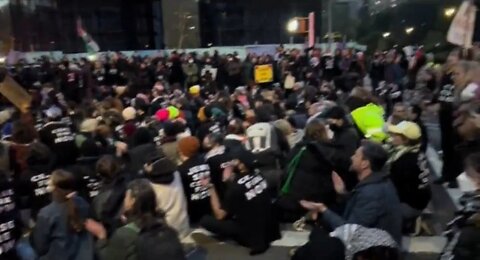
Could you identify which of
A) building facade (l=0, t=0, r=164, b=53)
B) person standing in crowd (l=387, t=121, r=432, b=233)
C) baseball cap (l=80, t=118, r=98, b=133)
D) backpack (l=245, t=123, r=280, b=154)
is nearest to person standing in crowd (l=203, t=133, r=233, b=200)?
backpack (l=245, t=123, r=280, b=154)

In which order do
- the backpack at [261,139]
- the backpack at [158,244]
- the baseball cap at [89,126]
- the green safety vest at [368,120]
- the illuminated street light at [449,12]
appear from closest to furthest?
the backpack at [158,244]
the green safety vest at [368,120]
the backpack at [261,139]
the baseball cap at [89,126]
the illuminated street light at [449,12]

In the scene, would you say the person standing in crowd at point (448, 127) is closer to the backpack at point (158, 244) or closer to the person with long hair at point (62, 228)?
the backpack at point (158, 244)

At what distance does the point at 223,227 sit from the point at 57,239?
2.29 meters

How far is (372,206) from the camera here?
6.25 meters

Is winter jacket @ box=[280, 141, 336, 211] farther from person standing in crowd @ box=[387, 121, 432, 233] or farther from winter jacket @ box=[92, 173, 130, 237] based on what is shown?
winter jacket @ box=[92, 173, 130, 237]

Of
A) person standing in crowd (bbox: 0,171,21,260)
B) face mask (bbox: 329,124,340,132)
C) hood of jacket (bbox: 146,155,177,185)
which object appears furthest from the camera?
face mask (bbox: 329,124,340,132)

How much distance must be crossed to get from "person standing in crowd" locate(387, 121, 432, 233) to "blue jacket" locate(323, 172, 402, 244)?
121 cm

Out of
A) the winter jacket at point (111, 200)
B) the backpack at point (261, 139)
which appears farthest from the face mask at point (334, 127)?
the winter jacket at point (111, 200)

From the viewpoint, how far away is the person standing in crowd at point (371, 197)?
6.26m

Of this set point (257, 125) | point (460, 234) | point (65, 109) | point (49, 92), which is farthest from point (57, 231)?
point (49, 92)

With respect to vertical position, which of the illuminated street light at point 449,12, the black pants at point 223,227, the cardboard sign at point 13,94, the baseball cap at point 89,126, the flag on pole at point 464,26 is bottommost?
the black pants at point 223,227

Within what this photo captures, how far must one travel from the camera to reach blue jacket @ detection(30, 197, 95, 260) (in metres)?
5.87

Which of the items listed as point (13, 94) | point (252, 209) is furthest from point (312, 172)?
point (13, 94)

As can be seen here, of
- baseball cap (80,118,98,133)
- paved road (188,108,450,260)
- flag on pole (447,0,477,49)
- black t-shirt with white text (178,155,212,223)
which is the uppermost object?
flag on pole (447,0,477,49)
